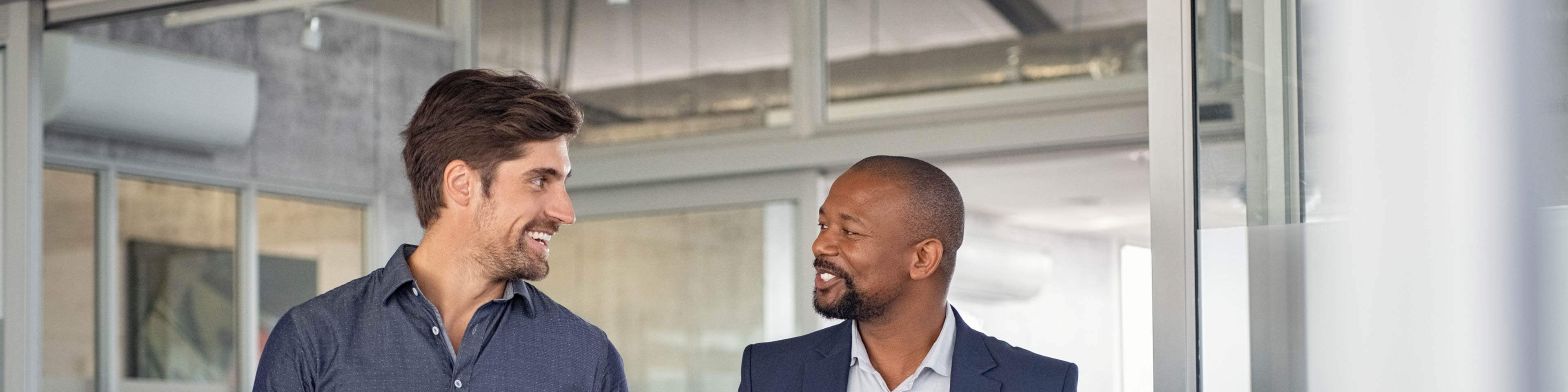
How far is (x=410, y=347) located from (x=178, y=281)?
434 centimetres

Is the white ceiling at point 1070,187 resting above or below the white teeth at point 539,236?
above

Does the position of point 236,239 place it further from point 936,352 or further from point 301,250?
point 936,352

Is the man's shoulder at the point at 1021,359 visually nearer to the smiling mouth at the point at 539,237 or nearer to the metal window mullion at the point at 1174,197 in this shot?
the metal window mullion at the point at 1174,197

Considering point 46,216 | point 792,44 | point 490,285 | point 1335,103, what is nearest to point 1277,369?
point 1335,103

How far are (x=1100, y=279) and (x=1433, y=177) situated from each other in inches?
185

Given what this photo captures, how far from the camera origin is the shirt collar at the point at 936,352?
2.15m

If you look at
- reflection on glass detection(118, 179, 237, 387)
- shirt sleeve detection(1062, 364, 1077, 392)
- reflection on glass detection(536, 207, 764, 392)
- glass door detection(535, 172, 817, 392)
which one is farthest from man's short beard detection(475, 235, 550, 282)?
reflection on glass detection(118, 179, 237, 387)

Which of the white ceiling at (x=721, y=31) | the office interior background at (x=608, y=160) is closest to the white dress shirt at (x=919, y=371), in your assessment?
the office interior background at (x=608, y=160)

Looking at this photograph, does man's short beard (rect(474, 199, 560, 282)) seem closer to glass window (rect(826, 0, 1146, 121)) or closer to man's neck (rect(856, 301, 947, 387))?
man's neck (rect(856, 301, 947, 387))

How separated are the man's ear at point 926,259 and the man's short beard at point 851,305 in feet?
0.24

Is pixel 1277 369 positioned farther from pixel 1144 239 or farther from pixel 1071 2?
pixel 1144 239

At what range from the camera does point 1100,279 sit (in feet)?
18.1

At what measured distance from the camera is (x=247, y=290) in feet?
19.6

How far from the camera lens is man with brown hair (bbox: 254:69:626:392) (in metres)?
1.97
